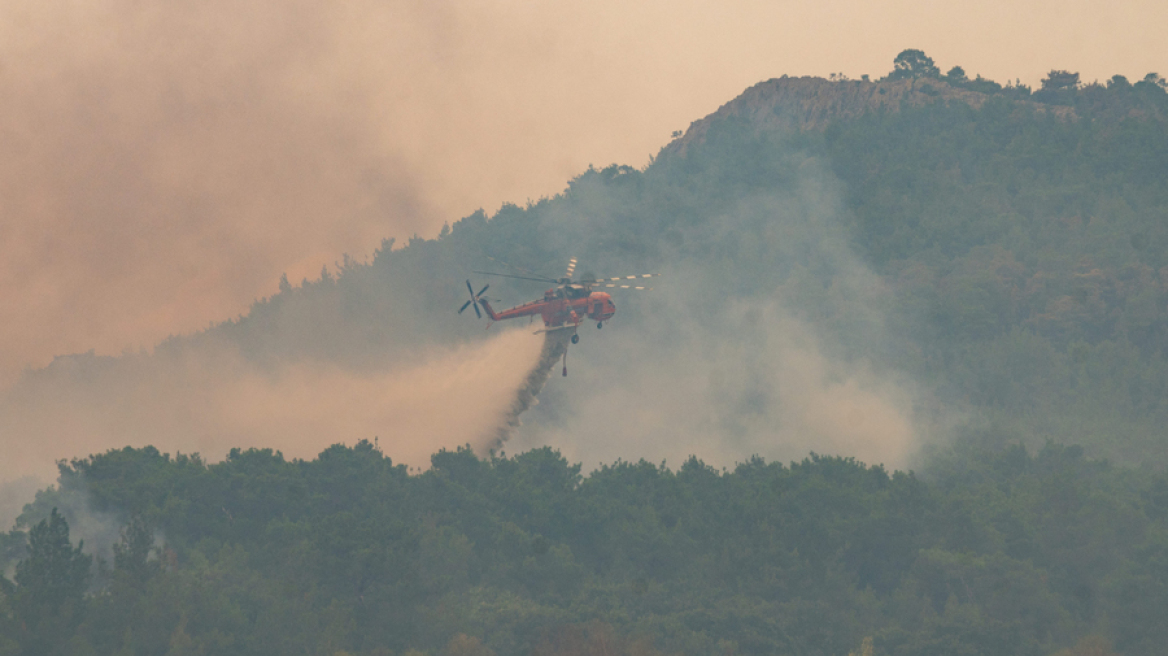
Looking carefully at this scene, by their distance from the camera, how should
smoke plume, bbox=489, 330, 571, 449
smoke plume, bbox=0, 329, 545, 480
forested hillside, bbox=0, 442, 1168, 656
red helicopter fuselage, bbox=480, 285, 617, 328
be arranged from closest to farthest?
1. forested hillside, bbox=0, 442, 1168, 656
2. red helicopter fuselage, bbox=480, 285, 617, 328
3. smoke plume, bbox=489, 330, 571, 449
4. smoke plume, bbox=0, 329, 545, 480

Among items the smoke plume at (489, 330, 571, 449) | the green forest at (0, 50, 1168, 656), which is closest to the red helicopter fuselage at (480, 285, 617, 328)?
the smoke plume at (489, 330, 571, 449)

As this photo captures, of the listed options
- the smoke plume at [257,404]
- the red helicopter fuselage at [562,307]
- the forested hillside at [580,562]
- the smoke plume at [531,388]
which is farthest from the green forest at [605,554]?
the red helicopter fuselage at [562,307]

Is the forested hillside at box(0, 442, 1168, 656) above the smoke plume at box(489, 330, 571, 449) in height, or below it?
below

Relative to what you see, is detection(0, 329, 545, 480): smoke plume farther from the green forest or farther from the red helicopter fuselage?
the red helicopter fuselage

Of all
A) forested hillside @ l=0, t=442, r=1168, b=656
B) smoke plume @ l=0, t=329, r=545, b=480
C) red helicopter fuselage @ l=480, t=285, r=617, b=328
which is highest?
smoke plume @ l=0, t=329, r=545, b=480

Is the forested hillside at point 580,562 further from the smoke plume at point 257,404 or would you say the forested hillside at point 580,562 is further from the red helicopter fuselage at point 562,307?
the red helicopter fuselage at point 562,307

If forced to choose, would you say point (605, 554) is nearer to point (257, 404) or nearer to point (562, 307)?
point (562, 307)

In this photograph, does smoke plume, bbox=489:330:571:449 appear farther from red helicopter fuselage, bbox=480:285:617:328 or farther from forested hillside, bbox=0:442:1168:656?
red helicopter fuselage, bbox=480:285:617:328

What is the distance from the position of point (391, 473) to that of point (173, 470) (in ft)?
47.0

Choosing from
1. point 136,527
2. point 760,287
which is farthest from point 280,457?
point 760,287

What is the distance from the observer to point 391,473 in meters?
93.0

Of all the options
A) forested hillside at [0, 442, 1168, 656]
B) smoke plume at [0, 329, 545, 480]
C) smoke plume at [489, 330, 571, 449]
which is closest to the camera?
forested hillside at [0, 442, 1168, 656]

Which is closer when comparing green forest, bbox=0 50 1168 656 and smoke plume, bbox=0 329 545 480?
green forest, bbox=0 50 1168 656

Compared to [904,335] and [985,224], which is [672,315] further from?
[985,224]
